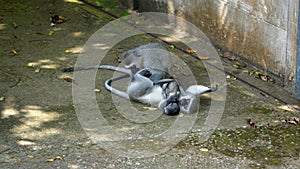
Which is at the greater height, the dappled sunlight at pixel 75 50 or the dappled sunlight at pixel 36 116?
the dappled sunlight at pixel 75 50

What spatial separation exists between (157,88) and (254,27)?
140cm

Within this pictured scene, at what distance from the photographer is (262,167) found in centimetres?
503

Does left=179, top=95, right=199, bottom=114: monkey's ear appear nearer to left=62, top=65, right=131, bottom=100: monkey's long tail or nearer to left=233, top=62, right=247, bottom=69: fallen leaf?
left=62, top=65, right=131, bottom=100: monkey's long tail

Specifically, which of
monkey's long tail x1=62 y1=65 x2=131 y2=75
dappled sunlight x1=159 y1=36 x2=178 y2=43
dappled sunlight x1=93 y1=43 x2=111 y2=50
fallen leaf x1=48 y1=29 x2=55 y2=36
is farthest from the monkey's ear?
fallen leaf x1=48 y1=29 x2=55 y2=36

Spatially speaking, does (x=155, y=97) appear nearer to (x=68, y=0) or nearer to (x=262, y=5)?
(x=262, y=5)

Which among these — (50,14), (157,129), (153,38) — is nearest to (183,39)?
(153,38)

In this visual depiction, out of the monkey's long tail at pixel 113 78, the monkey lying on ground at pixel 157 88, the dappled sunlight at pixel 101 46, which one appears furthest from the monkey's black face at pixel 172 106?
the dappled sunlight at pixel 101 46

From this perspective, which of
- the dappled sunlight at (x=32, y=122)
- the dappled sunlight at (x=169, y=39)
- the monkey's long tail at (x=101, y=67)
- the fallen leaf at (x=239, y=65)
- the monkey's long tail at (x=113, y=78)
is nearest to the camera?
the dappled sunlight at (x=32, y=122)

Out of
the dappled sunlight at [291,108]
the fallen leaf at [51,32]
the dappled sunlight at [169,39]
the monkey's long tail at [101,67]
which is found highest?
the fallen leaf at [51,32]

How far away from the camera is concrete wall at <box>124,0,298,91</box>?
6.34m

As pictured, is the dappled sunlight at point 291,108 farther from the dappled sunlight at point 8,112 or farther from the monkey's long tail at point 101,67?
the dappled sunlight at point 8,112

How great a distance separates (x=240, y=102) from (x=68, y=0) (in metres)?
3.48

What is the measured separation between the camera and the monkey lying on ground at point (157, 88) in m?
5.90

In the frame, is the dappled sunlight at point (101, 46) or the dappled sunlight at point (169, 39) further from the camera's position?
the dappled sunlight at point (169, 39)
